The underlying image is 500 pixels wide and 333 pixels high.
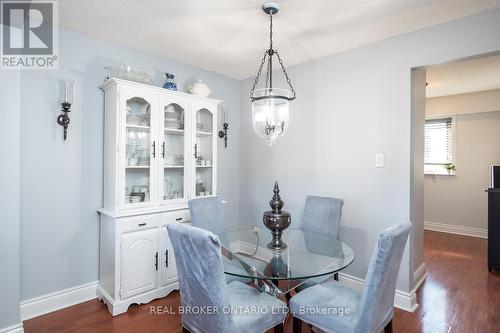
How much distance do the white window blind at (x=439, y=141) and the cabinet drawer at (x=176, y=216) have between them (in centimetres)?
471

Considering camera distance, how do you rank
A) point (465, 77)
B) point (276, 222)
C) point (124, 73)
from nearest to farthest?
point (276, 222) → point (124, 73) → point (465, 77)

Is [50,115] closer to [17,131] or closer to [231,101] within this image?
[17,131]

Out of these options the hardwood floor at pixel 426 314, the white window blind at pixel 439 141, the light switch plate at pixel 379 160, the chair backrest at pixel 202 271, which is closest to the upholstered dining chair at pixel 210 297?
the chair backrest at pixel 202 271

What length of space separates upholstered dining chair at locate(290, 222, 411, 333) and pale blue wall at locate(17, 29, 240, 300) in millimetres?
2004

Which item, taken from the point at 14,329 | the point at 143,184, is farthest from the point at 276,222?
the point at 14,329

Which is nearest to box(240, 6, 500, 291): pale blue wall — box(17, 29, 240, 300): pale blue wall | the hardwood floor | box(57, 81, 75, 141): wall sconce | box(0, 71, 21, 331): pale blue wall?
the hardwood floor

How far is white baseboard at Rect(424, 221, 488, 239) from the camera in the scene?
461 cm

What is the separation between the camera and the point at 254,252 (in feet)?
6.63

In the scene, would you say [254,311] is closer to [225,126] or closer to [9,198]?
[9,198]

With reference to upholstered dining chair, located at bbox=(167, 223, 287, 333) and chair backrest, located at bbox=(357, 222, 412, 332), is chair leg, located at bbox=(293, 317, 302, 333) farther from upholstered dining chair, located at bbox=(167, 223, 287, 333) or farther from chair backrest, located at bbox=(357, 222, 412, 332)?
chair backrest, located at bbox=(357, 222, 412, 332)

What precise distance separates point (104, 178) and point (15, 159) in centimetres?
72

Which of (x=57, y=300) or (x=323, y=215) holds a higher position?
(x=323, y=215)

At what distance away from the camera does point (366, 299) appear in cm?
138

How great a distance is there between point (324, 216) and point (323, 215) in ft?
0.05
